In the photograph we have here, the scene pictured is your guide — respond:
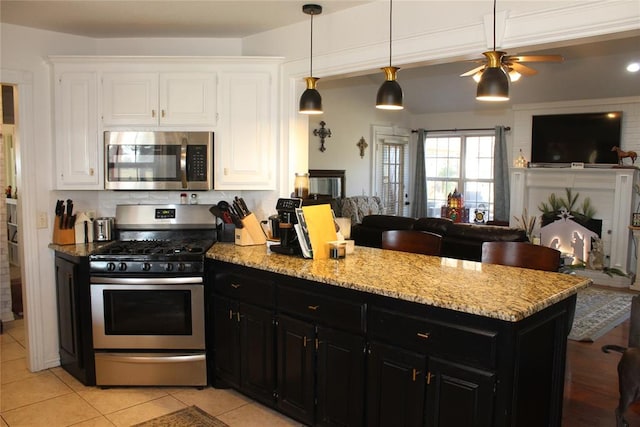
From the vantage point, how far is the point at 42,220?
155 inches

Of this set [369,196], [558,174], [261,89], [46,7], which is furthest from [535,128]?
[46,7]

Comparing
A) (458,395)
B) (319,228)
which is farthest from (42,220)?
(458,395)

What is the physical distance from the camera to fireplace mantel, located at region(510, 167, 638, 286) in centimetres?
734

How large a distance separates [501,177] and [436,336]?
291 inches

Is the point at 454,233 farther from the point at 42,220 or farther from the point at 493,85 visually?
the point at 42,220

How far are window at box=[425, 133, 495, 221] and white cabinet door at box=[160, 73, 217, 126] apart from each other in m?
6.71

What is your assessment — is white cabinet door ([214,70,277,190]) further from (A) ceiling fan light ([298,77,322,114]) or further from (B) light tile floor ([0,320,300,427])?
(B) light tile floor ([0,320,300,427])

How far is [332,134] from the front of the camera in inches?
338

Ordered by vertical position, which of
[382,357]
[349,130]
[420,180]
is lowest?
[382,357]

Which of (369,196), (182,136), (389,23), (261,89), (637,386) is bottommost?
(637,386)

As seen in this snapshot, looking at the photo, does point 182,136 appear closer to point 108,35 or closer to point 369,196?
point 108,35

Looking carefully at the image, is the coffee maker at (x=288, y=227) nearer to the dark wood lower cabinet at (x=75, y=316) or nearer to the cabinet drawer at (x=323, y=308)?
the cabinet drawer at (x=323, y=308)

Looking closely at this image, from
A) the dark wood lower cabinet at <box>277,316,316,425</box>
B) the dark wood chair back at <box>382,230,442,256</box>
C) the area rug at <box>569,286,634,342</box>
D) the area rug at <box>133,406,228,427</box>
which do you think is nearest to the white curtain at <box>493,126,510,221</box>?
the area rug at <box>569,286,634,342</box>

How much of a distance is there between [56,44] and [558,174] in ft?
23.3
